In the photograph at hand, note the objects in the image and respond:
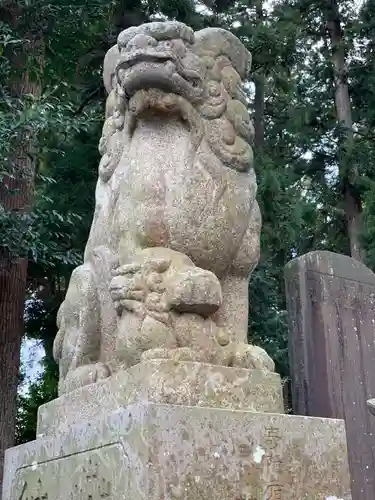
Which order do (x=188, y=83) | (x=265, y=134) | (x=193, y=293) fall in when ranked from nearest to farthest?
(x=193, y=293) → (x=188, y=83) → (x=265, y=134)

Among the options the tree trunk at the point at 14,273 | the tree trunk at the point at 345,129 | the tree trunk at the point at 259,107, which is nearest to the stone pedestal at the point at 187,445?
the tree trunk at the point at 14,273

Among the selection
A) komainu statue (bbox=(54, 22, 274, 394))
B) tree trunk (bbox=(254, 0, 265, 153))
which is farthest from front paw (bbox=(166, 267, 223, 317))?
tree trunk (bbox=(254, 0, 265, 153))

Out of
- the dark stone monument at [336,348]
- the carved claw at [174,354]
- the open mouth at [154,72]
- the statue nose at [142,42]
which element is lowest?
the carved claw at [174,354]

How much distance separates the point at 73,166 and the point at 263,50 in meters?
2.46

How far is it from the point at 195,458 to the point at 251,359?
46 cm

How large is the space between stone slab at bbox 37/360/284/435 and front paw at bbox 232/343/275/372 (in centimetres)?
3

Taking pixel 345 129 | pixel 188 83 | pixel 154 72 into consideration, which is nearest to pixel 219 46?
pixel 188 83

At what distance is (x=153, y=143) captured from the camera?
2.64m

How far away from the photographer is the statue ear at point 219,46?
274 centimetres

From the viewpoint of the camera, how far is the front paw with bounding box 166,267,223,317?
2.30m

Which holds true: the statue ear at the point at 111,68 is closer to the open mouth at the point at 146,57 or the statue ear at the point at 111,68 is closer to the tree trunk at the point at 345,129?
the open mouth at the point at 146,57

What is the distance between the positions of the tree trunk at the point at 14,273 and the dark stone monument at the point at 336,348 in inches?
110

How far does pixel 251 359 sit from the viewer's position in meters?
2.39

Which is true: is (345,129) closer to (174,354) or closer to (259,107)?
(259,107)
